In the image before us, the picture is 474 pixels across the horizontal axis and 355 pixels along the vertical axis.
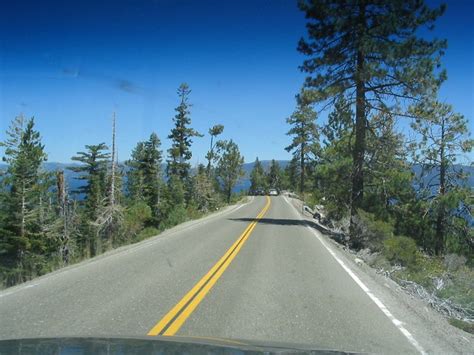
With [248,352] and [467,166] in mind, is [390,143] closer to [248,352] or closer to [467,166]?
[467,166]

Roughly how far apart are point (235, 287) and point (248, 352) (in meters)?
4.81

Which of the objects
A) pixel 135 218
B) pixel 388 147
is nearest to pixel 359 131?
pixel 388 147

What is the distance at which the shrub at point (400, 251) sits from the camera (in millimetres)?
16125

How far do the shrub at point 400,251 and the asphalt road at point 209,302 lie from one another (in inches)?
156

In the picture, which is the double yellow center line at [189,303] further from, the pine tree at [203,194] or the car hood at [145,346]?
the pine tree at [203,194]

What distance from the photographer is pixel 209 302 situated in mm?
7809

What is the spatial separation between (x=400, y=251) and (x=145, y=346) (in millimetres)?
13969

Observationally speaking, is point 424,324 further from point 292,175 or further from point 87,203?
point 292,175

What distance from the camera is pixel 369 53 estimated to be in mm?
20906

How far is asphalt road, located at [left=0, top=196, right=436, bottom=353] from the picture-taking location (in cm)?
606

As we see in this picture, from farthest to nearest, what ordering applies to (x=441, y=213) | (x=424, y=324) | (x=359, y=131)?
(x=441, y=213) → (x=359, y=131) → (x=424, y=324)

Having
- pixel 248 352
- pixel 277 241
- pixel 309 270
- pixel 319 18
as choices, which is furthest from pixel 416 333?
pixel 319 18

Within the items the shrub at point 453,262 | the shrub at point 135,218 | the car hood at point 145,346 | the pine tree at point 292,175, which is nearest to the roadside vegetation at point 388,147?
the shrub at point 453,262

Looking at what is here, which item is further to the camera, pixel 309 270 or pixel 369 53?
pixel 369 53
